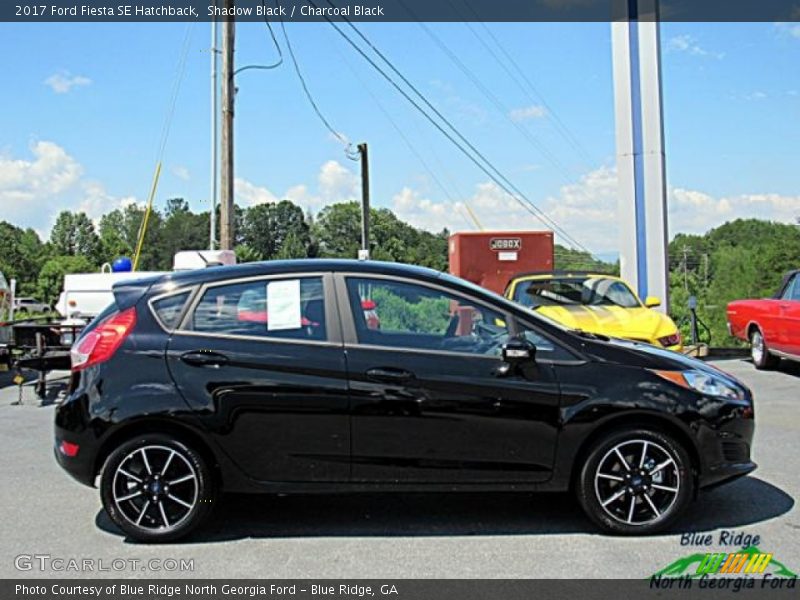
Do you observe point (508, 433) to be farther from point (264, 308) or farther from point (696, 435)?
point (264, 308)

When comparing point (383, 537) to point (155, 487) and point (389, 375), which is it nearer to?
point (389, 375)

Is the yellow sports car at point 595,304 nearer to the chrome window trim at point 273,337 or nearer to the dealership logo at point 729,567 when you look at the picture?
the dealership logo at point 729,567

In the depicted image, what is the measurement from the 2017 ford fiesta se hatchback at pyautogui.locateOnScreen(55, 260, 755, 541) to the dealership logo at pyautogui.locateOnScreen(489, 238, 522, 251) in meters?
12.3

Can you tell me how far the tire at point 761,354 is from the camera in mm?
12188

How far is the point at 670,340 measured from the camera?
9.30 m

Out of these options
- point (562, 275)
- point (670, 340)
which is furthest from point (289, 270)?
point (562, 275)

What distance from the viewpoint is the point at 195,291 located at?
4730 millimetres

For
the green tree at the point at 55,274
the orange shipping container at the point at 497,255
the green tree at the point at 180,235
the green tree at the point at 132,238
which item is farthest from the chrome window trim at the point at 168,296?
the green tree at the point at 180,235

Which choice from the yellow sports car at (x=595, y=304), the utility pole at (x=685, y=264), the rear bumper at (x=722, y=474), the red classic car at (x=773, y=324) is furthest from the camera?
the utility pole at (x=685, y=264)

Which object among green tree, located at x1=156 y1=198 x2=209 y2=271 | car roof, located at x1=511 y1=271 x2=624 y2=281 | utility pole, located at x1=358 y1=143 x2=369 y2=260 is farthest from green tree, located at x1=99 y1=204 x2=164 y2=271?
car roof, located at x1=511 y1=271 x2=624 y2=281

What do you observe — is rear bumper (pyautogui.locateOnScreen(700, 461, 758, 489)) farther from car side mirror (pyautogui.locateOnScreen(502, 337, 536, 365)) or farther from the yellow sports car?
the yellow sports car

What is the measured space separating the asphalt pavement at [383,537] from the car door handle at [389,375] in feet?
3.11
